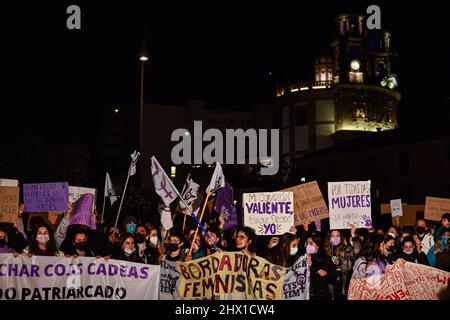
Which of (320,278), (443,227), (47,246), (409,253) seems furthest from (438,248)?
(47,246)

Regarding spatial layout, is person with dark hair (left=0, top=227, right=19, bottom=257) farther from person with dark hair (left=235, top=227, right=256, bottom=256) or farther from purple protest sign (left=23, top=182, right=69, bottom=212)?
person with dark hair (left=235, top=227, right=256, bottom=256)

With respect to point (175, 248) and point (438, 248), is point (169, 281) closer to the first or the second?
point (175, 248)

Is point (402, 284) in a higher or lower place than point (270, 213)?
lower

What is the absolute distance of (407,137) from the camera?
4909 cm

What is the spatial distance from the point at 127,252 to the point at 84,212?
2.55 metres

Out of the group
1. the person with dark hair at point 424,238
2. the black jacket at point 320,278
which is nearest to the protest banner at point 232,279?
the black jacket at point 320,278

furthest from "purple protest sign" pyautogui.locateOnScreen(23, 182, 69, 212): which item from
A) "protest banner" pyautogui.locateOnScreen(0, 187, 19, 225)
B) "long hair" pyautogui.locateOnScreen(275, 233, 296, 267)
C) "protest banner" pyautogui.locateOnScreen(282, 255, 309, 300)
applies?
"protest banner" pyautogui.locateOnScreen(282, 255, 309, 300)

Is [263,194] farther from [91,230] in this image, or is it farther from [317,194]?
[91,230]

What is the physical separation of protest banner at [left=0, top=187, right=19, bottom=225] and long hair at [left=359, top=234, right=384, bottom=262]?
6939 millimetres

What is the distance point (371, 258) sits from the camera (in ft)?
30.1

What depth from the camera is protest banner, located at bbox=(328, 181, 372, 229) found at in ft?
41.5

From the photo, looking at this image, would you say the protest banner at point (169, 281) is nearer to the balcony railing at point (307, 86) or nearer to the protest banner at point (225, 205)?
the protest banner at point (225, 205)
